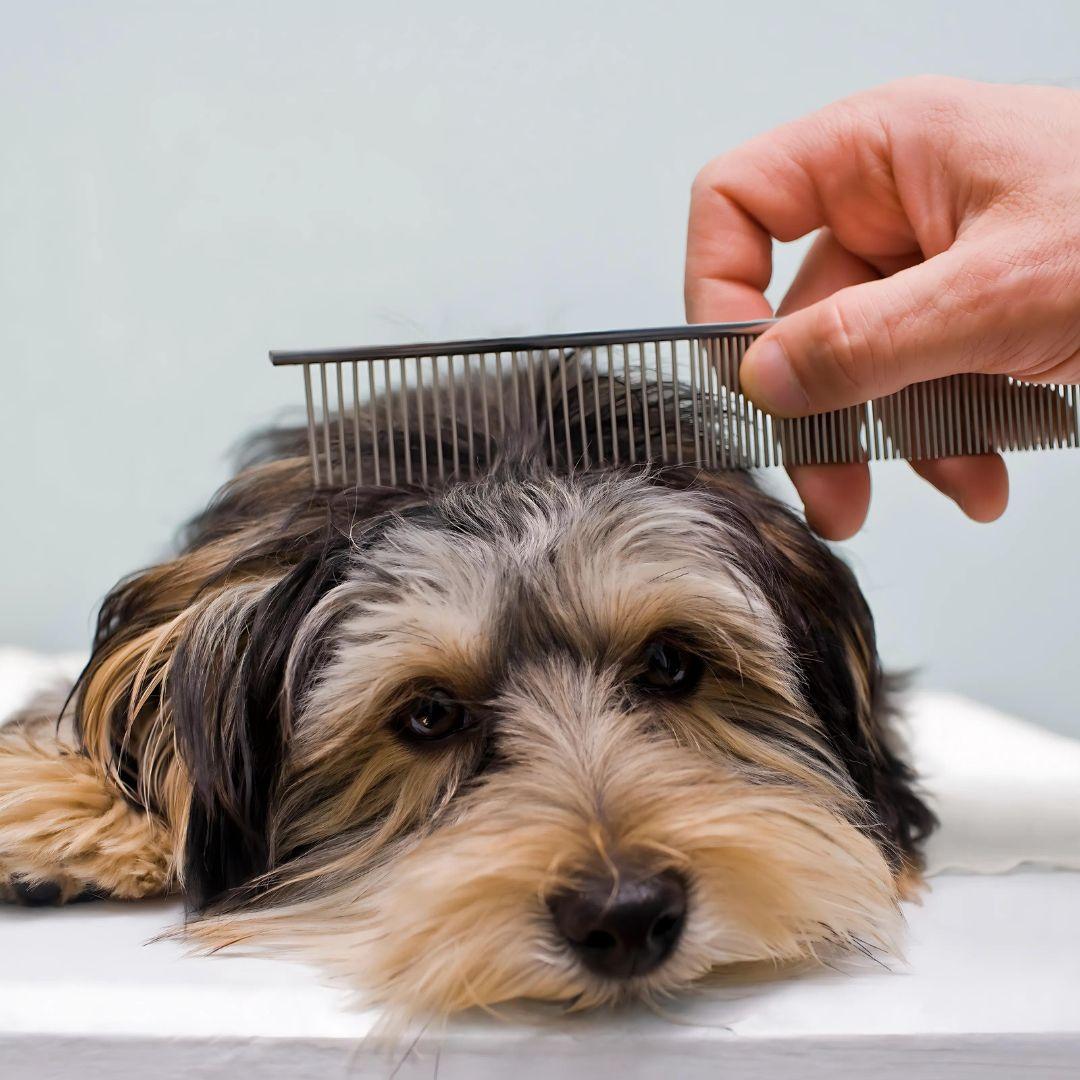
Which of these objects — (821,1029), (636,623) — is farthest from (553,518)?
(821,1029)

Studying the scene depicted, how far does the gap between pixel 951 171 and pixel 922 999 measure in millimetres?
1167

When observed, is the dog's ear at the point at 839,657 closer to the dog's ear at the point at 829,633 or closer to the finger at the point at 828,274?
the dog's ear at the point at 829,633

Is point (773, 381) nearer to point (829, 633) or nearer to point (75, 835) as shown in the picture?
point (829, 633)

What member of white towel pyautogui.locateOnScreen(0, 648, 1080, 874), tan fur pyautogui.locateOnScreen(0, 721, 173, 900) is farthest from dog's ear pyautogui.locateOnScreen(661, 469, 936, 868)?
tan fur pyautogui.locateOnScreen(0, 721, 173, 900)

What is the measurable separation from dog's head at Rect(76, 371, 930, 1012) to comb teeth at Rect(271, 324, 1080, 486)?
0.08 m

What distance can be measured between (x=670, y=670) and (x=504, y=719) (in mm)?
232

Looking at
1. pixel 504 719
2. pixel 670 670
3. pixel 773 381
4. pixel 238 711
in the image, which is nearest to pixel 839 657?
pixel 670 670

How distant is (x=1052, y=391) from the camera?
177cm

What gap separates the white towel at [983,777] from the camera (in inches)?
70.1

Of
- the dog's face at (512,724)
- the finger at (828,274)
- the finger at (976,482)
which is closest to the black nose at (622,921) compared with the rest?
the dog's face at (512,724)

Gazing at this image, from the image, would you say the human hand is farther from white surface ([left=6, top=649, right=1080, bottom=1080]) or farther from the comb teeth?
white surface ([left=6, top=649, right=1080, bottom=1080])

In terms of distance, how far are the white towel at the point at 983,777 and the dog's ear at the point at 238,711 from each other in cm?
79

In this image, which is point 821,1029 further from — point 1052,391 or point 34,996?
point 1052,391

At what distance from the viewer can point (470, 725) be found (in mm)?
1503
